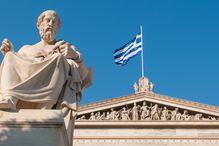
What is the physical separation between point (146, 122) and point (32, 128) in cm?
2112

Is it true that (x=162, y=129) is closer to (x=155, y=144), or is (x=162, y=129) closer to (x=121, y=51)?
(x=155, y=144)

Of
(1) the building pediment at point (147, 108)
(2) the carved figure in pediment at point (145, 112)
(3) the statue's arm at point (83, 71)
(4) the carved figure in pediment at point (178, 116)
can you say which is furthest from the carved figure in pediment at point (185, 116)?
(3) the statue's arm at point (83, 71)

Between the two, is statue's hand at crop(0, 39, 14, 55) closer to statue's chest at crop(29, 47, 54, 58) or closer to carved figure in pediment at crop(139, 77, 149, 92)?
statue's chest at crop(29, 47, 54, 58)

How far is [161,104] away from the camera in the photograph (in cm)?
2445

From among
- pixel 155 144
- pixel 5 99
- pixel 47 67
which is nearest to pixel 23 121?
pixel 5 99

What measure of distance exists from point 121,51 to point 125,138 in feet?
13.7

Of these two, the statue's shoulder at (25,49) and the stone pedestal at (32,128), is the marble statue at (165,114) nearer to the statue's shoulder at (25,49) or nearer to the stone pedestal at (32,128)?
the statue's shoulder at (25,49)

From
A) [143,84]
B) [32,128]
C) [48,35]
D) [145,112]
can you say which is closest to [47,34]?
[48,35]

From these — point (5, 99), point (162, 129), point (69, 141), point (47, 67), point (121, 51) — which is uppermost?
point (121, 51)

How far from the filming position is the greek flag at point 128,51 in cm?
2336

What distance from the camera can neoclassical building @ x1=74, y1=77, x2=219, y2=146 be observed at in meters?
23.5

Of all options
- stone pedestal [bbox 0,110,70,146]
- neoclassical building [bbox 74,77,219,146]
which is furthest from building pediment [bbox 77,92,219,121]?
stone pedestal [bbox 0,110,70,146]

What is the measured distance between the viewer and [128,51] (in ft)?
78.6

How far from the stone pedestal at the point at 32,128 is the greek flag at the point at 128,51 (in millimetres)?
20231
